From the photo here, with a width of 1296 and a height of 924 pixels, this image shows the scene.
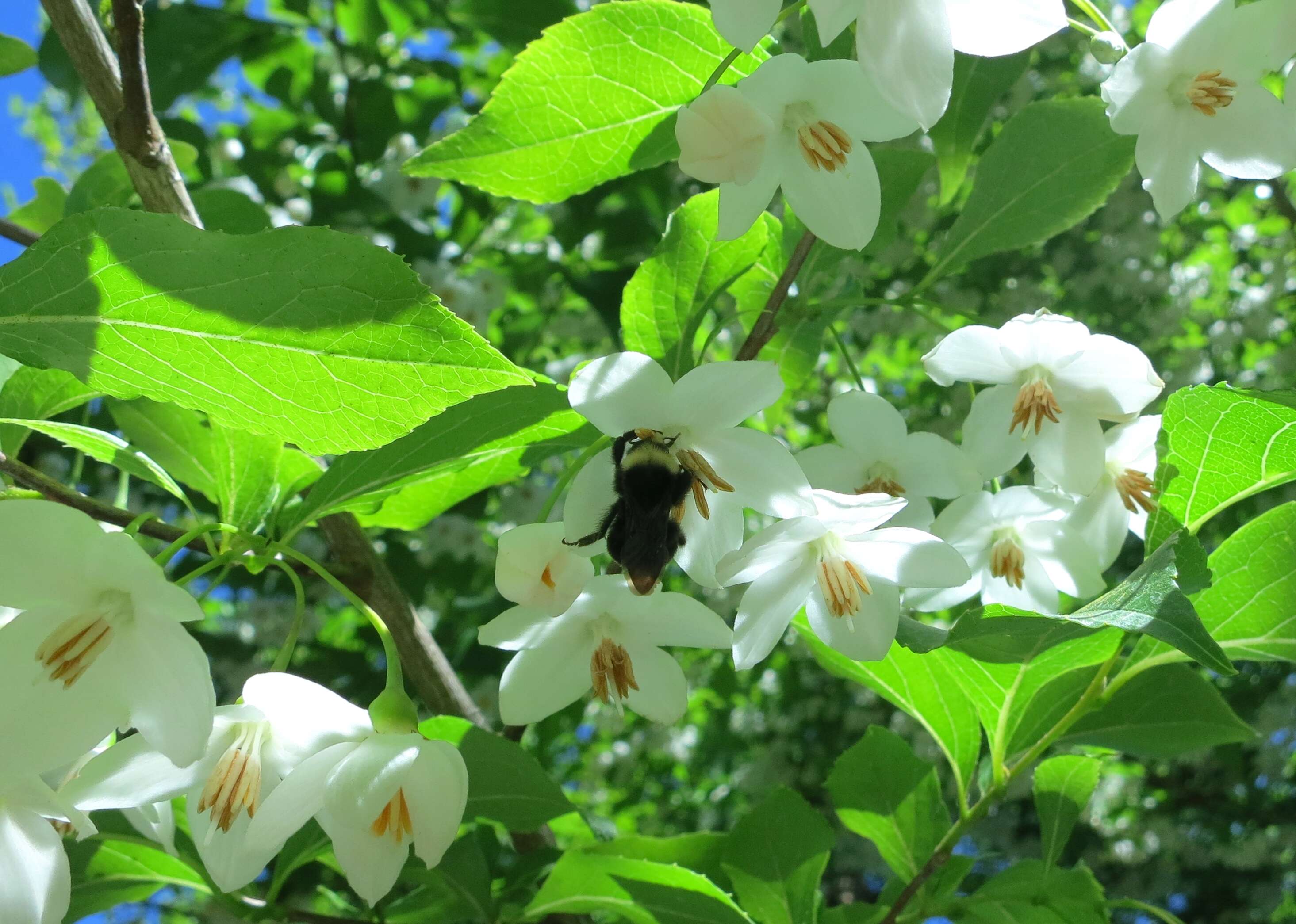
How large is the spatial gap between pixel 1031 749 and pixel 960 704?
14 centimetres

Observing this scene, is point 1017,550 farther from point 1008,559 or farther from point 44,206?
point 44,206

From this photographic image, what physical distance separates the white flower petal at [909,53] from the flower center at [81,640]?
0.66m

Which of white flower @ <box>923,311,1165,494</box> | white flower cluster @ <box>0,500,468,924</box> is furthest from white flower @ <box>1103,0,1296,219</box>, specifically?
white flower cluster @ <box>0,500,468,924</box>

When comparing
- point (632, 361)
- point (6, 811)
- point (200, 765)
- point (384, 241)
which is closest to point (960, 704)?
point (632, 361)

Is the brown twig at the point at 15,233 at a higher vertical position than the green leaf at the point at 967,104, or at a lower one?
higher

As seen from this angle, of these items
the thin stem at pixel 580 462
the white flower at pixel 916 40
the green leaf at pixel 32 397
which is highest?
the white flower at pixel 916 40

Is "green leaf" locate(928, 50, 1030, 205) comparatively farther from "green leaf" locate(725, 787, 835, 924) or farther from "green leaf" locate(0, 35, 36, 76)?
"green leaf" locate(0, 35, 36, 76)

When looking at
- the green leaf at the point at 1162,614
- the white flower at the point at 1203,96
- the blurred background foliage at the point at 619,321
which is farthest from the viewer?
the blurred background foliage at the point at 619,321

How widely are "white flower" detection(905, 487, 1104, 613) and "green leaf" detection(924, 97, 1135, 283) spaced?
14.1 inches

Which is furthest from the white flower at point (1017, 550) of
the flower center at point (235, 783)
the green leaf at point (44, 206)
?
the green leaf at point (44, 206)

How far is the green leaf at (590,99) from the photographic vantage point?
999mm

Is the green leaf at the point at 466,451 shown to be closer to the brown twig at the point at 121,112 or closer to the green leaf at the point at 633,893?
the brown twig at the point at 121,112

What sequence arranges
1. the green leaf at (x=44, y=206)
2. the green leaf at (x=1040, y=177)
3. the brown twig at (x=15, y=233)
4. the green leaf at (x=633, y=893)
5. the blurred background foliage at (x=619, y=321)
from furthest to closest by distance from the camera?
the blurred background foliage at (x=619, y=321) < the green leaf at (x=44, y=206) < the brown twig at (x=15, y=233) < the green leaf at (x=1040, y=177) < the green leaf at (x=633, y=893)

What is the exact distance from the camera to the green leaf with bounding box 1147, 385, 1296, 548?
2.95 ft
